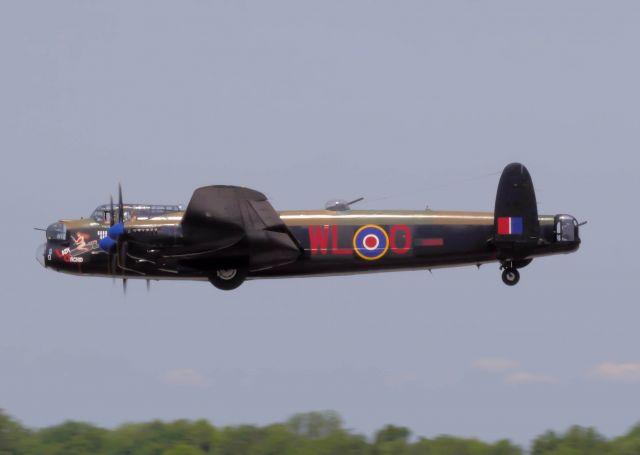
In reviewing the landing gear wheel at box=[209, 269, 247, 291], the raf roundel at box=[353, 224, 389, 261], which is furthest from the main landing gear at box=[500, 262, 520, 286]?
the landing gear wheel at box=[209, 269, 247, 291]

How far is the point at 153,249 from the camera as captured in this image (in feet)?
123

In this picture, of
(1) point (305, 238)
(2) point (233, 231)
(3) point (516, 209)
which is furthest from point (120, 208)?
(3) point (516, 209)

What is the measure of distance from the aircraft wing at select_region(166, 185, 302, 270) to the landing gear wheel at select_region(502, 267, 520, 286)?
6093 millimetres

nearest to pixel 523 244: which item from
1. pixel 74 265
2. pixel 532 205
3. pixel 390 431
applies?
pixel 532 205

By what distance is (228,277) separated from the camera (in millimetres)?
38906

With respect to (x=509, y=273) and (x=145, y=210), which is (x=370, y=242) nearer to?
(x=509, y=273)

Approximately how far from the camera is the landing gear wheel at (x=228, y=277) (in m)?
38.9

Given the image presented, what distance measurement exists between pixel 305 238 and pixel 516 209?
6.11 m

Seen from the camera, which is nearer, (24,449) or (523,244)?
(523,244)

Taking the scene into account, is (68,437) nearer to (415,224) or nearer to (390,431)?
(390,431)

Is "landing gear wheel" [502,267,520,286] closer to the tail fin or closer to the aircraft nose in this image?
the tail fin

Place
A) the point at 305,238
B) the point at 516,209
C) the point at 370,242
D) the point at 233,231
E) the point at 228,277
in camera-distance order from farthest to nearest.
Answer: the point at 228,277 → the point at 305,238 → the point at 370,242 → the point at 516,209 → the point at 233,231

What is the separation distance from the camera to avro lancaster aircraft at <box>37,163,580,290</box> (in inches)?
1475

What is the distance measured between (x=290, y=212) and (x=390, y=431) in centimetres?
3543
